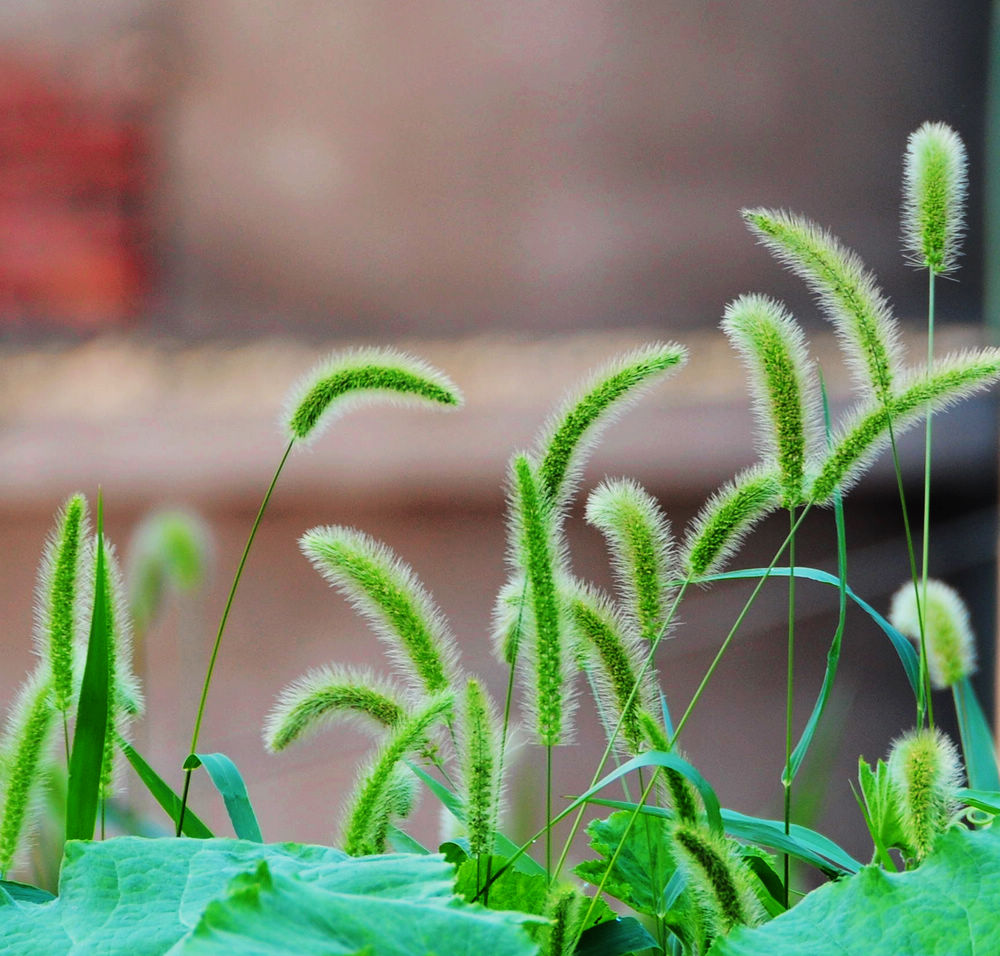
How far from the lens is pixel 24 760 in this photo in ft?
1.02

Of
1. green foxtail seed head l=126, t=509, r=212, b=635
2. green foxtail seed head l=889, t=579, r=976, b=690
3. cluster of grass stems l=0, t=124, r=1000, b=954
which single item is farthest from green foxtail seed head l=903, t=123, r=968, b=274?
green foxtail seed head l=126, t=509, r=212, b=635

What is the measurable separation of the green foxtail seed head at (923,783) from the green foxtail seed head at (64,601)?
21cm

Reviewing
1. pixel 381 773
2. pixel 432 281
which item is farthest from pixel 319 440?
pixel 381 773

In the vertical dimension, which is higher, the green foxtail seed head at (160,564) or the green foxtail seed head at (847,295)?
the green foxtail seed head at (847,295)

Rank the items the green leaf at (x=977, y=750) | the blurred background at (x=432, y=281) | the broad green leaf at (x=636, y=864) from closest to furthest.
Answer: the broad green leaf at (x=636, y=864) < the green leaf at (x=977, y=750) < the blurred background at (x=432, y=281)

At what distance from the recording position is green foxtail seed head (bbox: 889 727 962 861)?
0.86 ft

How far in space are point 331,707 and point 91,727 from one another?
0.21ft

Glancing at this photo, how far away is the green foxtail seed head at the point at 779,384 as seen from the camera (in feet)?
0.95

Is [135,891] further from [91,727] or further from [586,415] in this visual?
[586,415]

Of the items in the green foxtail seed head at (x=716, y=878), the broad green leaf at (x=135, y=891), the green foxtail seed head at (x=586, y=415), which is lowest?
the broad green leaf at (x=135, y=891)

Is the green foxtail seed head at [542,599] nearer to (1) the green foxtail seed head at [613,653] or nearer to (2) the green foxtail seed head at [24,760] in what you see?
(1) the green foxtail seed head at [613,653]

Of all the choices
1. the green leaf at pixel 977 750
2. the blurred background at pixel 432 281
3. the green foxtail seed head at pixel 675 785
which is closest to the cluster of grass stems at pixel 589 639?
the green foxtail seed head at pixel 675 785

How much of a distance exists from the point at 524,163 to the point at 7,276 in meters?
0.69

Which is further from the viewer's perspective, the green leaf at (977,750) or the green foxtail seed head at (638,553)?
the green leaf at (977,750)
